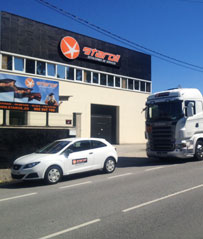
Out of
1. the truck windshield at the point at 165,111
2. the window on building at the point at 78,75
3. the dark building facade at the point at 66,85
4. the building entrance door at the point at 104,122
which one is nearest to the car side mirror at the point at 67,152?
the dark building facade at the point at 66,85

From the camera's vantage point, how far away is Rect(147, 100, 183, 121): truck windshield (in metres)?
13.6

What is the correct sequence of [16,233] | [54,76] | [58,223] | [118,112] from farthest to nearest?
[118,112], [54,76], [58,223], [16,233]

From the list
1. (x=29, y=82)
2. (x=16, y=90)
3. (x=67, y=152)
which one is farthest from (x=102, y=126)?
(x=67, y=152)

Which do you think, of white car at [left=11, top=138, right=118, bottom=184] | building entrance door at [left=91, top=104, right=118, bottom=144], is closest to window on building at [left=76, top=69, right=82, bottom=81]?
building entrance door at [left=91, top=104, right=118, bottom=144]

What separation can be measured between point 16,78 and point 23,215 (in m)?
10.6

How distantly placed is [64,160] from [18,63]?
12905 millimetres

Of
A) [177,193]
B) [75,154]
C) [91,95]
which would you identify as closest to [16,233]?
[177,193]

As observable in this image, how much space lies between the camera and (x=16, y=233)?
4805 mm

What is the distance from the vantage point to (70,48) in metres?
23.6

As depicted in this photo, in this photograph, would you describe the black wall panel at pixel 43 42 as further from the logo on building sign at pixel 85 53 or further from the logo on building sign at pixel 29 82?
the logo on building sign at pixel 29 82

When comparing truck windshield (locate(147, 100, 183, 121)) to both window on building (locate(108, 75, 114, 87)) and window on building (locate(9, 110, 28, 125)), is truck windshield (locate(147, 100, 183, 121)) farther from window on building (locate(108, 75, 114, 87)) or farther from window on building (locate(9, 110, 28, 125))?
window on building (locate(108, 75, 114, 87))

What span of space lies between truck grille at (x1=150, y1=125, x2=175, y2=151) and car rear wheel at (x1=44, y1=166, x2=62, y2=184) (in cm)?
604

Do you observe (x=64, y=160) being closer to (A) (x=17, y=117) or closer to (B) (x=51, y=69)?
(A) (x=17, y=117)

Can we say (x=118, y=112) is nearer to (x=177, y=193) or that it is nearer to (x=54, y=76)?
(x=54, y=76)
